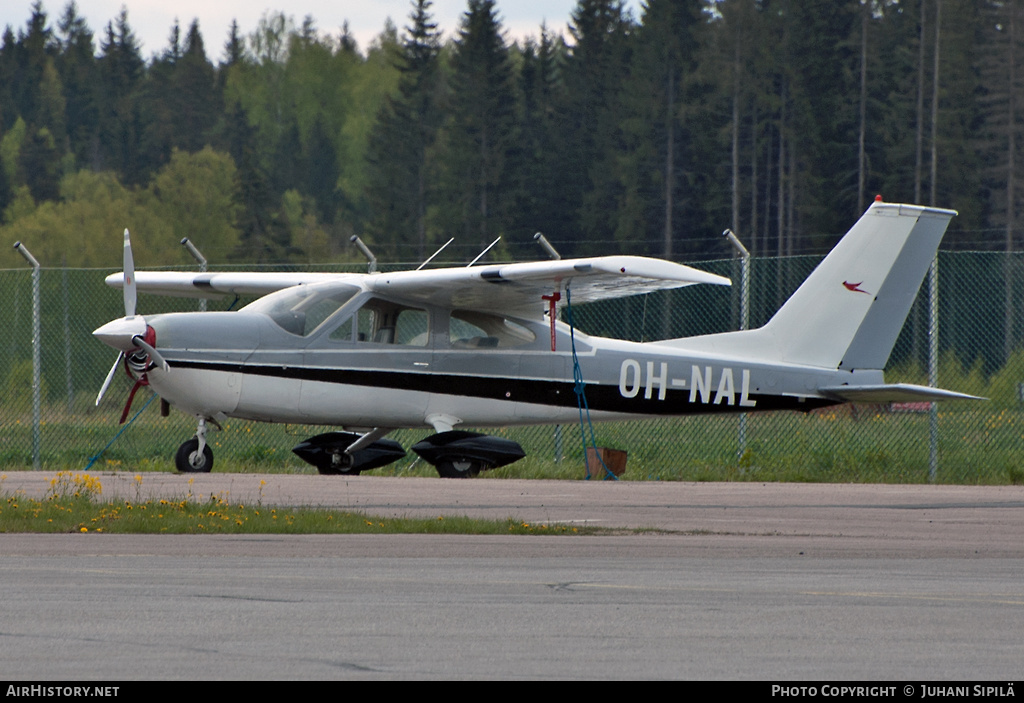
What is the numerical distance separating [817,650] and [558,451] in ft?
33.6

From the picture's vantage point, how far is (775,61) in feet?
210

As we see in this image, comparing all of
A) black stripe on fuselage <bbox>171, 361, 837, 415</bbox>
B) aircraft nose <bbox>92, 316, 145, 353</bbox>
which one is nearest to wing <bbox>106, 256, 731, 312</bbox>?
black stripe on fuselage <bbox>171, 361, 837, 415</bbox>

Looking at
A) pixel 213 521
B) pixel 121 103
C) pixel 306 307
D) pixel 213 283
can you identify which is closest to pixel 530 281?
pixel 306 307

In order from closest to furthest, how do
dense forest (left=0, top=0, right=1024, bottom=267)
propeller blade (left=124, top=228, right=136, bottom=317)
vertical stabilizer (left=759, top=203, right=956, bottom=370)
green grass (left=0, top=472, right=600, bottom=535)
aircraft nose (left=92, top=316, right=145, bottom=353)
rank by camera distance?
green grass (left=0, top=472, right=600, bottom=535), aircraft nose (left=92, top=316, right=145, bottom=353), propeller blade (left=124, top=228, right=136, bottom=317), vertical stabilizer (left=759, top=203, right=956, bottom=370), dense forest (left=0, top=0, right=1024, bottom=267)

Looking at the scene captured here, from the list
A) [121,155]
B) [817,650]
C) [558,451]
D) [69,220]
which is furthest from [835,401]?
[121,155]

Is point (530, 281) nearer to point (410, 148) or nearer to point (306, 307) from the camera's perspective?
point (306, 307)

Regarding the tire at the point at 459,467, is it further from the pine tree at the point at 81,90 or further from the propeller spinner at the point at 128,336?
the pine tree at the point at 81,90

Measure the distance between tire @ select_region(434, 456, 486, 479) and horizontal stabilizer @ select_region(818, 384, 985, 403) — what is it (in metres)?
3.79

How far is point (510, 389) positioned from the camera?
14.8 metres

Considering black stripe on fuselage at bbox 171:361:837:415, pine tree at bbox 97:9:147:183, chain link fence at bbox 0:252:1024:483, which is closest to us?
black stripe on fuselage at bbox 171:361:837:415

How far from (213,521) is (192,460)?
4790 millimetres

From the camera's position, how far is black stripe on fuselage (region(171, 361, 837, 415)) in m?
14.1

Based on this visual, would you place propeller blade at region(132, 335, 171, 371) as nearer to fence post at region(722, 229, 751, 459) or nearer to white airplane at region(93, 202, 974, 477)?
white airplane at region(93, 202, 974, 477)
